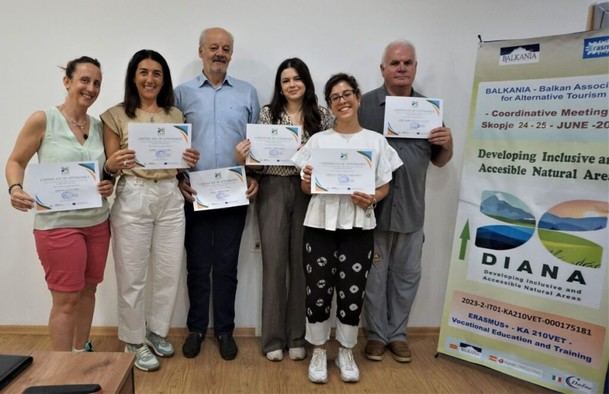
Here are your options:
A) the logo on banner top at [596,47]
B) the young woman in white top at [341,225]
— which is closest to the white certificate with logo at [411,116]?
the young woman in white top at [341,225]

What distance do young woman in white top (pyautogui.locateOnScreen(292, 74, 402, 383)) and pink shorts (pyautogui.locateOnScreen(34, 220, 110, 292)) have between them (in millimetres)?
1020

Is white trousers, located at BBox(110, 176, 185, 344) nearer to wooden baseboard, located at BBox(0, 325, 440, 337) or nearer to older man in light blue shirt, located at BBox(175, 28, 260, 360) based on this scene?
older man in light blue shirt, located at BBox(175, 28, 260, 360)

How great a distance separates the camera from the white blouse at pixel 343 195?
193cm

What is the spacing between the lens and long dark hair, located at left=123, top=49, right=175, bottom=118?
1949 mm

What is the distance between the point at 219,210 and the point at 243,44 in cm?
98

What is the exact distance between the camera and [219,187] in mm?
2127

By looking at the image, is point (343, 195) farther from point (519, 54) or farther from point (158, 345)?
point (158, 345)

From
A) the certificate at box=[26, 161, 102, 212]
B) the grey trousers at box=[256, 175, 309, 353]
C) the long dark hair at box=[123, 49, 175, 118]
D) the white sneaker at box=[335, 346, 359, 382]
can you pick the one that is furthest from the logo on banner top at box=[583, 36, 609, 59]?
the certificate at box=[26, 161, 102, 212]

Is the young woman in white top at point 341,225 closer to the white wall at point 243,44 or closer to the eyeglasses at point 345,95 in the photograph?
the eyeglasses at point 345,95

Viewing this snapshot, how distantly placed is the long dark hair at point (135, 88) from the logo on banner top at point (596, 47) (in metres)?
1.99

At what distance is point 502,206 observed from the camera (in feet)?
7.04

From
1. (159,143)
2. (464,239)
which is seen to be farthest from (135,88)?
(464,239)

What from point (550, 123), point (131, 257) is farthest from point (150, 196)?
point (550, 123)

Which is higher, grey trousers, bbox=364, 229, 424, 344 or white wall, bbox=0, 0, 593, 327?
white wall, bbox=0, 0, 593, 327
